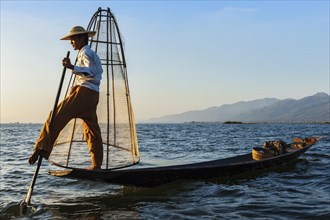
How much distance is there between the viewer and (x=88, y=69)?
736cm

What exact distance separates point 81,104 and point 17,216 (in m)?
2.58

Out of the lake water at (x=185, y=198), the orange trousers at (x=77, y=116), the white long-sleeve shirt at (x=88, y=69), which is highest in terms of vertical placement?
Result: the white long-sleeve shirt at (x=88, y=69)

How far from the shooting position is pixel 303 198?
8.67 meters

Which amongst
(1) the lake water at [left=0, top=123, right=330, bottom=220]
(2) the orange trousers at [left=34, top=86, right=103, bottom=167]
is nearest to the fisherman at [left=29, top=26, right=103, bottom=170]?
(2) the orange trousers at [left=34, top=86, right=103, bottom=167]

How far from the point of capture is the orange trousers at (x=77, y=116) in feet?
23.7

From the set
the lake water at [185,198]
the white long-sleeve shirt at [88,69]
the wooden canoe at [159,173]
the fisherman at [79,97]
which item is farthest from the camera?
the wooden canoe at [159,173]

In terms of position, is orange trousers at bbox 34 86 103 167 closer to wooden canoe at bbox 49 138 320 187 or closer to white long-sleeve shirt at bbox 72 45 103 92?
white long-sleeve shirt at bbox 72 45 103 92

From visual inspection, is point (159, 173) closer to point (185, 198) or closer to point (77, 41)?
point (185, 198)

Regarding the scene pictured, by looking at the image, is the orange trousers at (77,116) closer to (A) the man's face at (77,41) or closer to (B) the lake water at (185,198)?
(A) the man's face at (77,41)

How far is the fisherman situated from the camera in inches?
283

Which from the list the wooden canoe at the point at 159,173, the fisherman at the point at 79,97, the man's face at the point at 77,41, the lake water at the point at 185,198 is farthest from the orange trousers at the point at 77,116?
the lake water at the point at 185,198

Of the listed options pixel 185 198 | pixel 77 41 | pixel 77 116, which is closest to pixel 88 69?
pixel 77 41

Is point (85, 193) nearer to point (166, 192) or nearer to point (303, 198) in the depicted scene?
point (166, 192)

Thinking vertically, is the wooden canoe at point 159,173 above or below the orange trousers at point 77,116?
below
